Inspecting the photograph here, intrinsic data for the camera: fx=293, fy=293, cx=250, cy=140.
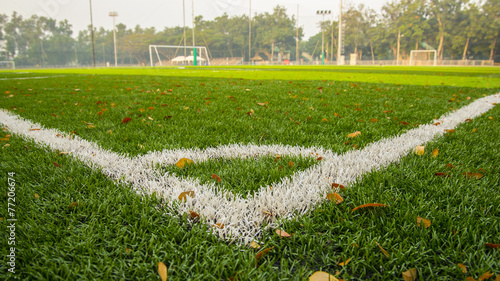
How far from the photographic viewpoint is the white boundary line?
3.79ft

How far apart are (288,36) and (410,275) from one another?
85.9 metres

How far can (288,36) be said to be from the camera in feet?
266

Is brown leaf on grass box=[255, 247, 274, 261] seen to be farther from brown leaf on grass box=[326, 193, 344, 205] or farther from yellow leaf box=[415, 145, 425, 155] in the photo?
yellow leaf box=[415, 145, 425, 155]

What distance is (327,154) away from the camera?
187cm

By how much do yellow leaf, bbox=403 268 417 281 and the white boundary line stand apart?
0.42 m

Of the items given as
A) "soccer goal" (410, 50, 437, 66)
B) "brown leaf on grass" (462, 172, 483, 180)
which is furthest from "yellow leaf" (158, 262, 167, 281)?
"soccer goal" (410, 50, 437, 66)

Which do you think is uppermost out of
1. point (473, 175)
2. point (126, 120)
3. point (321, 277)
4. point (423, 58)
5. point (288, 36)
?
point (288, 36)

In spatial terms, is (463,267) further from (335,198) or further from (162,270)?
(162,270)

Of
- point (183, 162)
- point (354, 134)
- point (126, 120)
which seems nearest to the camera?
point (183, 162)

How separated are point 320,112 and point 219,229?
2.59 metres

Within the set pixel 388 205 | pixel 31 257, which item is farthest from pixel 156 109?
pixel 388 205

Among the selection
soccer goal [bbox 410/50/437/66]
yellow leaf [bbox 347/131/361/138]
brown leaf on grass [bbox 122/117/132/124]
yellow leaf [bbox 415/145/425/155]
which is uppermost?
soccer goal [bbox 410/50/437/66]

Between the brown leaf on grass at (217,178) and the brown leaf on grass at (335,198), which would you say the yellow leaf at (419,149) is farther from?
the brown leaf on grass at (217,178)

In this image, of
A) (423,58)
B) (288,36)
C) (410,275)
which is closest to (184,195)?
(410,275)
